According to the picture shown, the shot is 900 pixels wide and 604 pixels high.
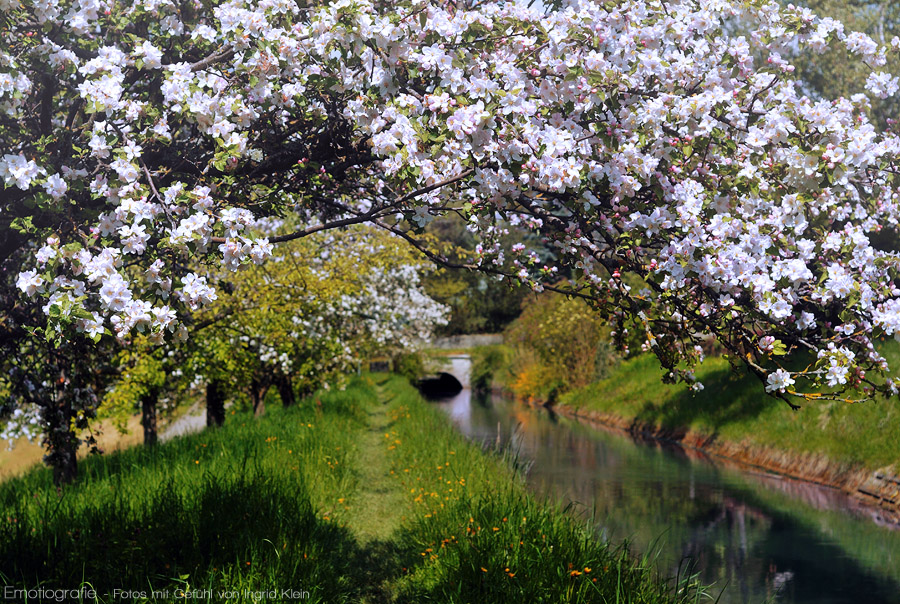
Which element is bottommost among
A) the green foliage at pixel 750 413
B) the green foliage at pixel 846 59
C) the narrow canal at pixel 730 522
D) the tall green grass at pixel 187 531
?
the narrow canal at pixel 730 522

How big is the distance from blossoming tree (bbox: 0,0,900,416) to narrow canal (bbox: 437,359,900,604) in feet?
11.6

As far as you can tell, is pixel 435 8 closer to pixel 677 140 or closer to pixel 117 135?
pixel 677 140

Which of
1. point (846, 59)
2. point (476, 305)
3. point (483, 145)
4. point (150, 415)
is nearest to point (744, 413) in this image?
point (846, 59)

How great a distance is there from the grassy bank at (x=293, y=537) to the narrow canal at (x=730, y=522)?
3.40 feet

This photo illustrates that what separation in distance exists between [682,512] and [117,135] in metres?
13.6

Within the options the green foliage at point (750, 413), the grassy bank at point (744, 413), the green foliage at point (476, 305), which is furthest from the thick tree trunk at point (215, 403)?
the green foliage at point (476, 305)

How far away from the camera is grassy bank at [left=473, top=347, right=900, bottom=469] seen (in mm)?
17219

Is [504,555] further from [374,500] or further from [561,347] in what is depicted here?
[561,347]

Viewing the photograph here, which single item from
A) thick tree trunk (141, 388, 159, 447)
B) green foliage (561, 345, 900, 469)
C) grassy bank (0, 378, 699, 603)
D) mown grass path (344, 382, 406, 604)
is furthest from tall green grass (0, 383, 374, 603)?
green foliage (561, 345, 900, 469)

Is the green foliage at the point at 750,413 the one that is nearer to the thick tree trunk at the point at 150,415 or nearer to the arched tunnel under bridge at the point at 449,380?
the thick tree trunk at the point at 150,415

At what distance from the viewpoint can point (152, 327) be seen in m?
3.95

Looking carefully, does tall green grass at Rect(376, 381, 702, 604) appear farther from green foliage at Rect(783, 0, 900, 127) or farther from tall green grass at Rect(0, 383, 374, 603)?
green foliage at Rect(783, 0, 900, 127)

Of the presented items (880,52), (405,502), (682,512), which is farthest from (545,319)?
(880,52)

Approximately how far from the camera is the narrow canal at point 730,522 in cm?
1133
